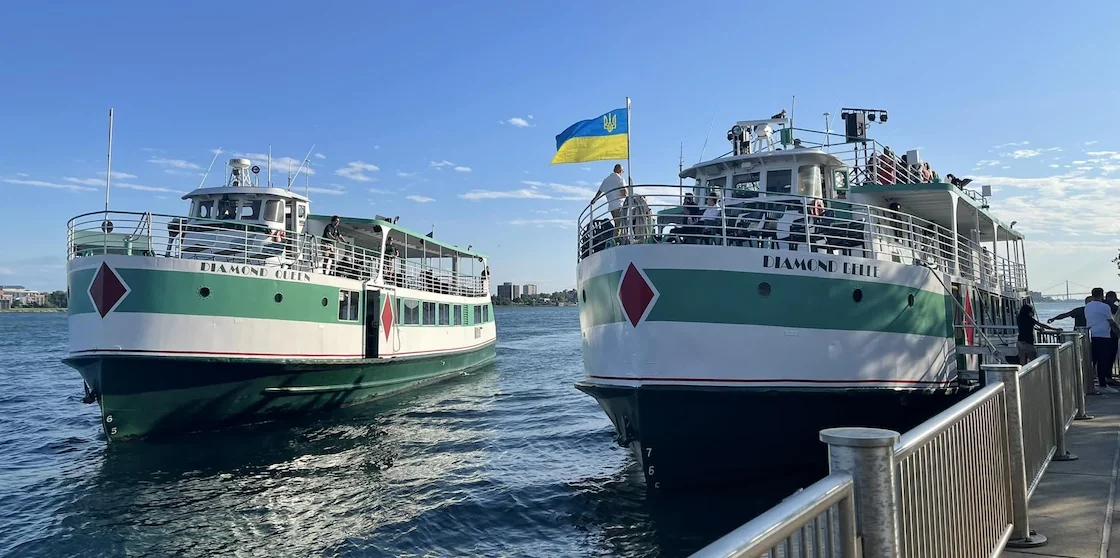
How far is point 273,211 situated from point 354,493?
1155cm

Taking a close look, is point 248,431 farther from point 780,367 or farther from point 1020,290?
point 1020,290

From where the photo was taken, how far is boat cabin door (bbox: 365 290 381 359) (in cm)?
2081

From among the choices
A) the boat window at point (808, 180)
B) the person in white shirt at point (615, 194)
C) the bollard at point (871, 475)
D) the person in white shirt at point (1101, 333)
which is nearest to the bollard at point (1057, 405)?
the person in white shirt at point (615, 194)

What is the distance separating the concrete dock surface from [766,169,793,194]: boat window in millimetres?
6373

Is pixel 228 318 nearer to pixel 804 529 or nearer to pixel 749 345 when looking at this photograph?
pixel 749 345

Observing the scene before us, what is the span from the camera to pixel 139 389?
48.4 ft

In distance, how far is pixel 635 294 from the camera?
9938 mm

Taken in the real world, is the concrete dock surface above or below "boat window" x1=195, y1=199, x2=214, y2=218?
below

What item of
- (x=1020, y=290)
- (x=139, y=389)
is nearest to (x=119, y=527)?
(x=139, y=389)

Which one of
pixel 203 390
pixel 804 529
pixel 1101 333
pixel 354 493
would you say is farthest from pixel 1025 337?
pixel 203 390

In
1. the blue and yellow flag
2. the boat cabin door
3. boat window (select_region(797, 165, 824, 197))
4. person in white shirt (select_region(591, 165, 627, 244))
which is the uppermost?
the blue and yellow flag

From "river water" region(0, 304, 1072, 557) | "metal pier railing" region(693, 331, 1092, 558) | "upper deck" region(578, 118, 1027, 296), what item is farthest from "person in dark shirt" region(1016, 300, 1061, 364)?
"metal pier railing" region(693, 331, 1092, 558)

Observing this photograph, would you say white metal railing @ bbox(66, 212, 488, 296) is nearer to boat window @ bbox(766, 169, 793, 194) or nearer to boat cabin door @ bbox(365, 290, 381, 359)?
boat cabin door @ bbox(365, 290, 381, 359)

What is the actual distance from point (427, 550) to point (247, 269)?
9607mm
